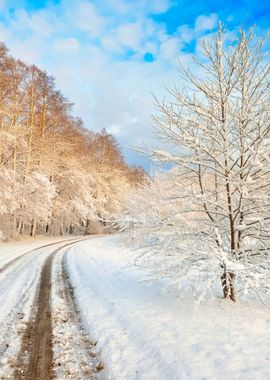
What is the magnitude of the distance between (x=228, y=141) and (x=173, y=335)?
14.4ft

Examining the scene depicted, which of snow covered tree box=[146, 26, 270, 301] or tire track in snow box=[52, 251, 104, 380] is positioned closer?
tire track in snow box=[52, 251, 104, 380]

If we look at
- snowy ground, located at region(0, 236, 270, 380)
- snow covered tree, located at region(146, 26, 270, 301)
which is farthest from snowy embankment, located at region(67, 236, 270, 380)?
snow covered tree, located at region(146, 26, 270, 301)

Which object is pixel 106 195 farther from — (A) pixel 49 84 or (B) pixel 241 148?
(B) pixel 241 148

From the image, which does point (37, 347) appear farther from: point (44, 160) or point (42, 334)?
point (44, 160)

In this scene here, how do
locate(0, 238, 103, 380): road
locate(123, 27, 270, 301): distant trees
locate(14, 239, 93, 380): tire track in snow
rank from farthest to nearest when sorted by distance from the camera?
locate(123, 27, 270, 301): distant trees → locate(0, 238, 103, 380): road → locate(14, 239, 93, 380): tire track in snow

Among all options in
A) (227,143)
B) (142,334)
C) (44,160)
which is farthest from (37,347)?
(44,160)

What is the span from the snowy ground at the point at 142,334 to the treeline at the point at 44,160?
1456cm

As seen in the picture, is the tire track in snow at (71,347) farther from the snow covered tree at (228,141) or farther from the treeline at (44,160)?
the treeline at (44,160)

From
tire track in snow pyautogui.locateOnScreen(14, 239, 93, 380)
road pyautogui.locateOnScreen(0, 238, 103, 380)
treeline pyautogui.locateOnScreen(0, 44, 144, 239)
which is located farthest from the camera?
treeline pyautogui.locateOnScreen(0, 44, 144, 239)

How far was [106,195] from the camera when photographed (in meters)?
42.3

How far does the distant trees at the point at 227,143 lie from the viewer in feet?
22.9

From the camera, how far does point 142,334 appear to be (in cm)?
609

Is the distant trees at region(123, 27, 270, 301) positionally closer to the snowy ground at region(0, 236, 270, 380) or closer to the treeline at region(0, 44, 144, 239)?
the snowy ground at region(0, 236, 270, 380)

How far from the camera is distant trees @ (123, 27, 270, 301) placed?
22.9 ft
